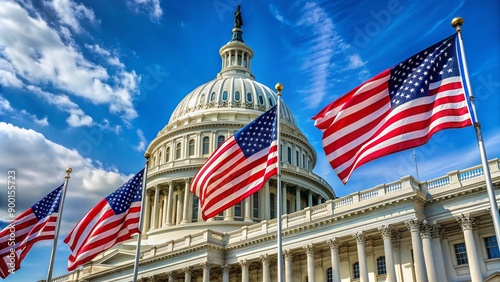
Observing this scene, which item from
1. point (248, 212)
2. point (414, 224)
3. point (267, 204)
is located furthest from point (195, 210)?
point (414, 224)

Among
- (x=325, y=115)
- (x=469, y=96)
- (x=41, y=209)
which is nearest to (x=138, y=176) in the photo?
(x=41, y=209)

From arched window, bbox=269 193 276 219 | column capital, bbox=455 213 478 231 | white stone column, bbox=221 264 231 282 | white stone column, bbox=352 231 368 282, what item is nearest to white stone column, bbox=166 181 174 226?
arched window, bbox=269 193 276 219

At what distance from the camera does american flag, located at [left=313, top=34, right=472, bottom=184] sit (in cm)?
1605

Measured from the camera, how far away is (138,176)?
88.5ft

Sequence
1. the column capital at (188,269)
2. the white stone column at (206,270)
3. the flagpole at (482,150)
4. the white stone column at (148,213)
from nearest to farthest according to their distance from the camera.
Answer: the flagpole at (482,150)
the white stone column at (206,270)
the column capital at (188,269)
the white stone column at (148,213)

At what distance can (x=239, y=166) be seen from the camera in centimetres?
2064

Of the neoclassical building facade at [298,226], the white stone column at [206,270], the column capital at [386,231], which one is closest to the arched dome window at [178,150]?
the neoclassical building facade at [298,226]

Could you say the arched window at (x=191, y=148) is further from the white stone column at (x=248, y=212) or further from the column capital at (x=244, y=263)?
the column capital at (x=244, y=263)

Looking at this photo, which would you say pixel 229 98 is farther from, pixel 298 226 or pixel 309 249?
pixel 309 249

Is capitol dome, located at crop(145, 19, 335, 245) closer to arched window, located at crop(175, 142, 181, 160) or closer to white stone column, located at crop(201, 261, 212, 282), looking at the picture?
arched window, located at crop(175, 142, 181, 160)

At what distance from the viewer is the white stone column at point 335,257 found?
113 ft

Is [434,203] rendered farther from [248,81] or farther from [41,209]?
[248,81]

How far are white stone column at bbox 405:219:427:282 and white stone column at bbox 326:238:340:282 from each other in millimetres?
5700

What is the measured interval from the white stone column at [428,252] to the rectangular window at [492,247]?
3.41 metres
